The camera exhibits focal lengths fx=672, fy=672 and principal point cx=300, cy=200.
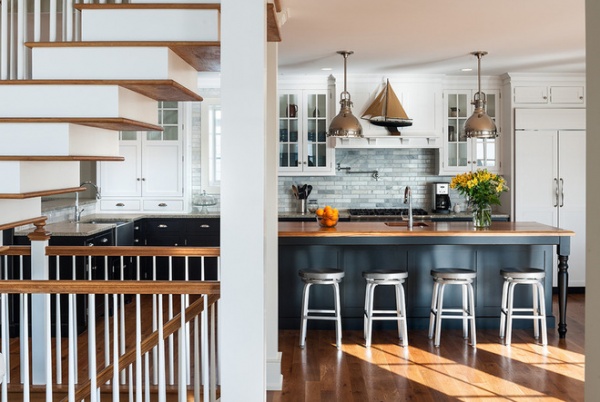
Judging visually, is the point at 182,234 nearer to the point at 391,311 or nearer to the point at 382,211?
the point at 382,211

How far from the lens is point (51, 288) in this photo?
8.74 feet

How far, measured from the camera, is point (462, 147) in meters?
8.36

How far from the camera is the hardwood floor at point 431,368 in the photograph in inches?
172

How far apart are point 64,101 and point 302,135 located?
5344 mm

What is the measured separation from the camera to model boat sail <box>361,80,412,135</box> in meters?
7.75

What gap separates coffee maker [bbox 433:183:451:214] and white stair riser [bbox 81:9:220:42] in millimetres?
5712

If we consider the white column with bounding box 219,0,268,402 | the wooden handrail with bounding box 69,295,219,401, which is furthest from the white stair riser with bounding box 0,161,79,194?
the white column with bounding box 219,0,268,402

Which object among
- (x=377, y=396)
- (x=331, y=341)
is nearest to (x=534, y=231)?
(x=331, y=341)

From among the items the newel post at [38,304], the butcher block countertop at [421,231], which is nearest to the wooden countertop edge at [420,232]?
the butcher block countertop at [421,231]

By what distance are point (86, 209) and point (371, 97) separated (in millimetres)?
3664

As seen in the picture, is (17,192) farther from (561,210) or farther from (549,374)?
(561,210)

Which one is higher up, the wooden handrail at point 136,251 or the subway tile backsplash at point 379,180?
the subway tile backsplash at point 379,180

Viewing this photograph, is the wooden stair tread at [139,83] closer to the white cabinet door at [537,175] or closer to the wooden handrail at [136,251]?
the wooden handrail at [136,251]

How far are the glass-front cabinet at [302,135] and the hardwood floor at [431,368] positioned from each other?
2.73 meters
